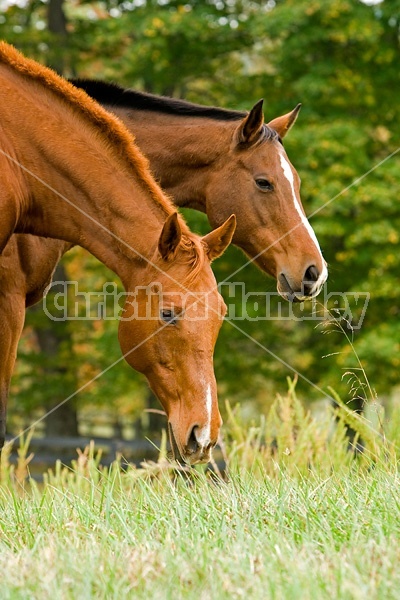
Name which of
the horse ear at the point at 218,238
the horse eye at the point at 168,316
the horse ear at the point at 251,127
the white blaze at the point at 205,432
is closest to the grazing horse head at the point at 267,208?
the horse ear at the point at 251,127

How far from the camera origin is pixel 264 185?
5980 mm

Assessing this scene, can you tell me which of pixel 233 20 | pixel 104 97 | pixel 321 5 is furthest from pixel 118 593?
pixel 233 20

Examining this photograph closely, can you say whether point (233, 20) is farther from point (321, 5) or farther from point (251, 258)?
point (251, 258)

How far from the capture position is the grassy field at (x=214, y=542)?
2.77 metres

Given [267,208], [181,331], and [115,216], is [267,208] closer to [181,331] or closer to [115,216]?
[115,216]

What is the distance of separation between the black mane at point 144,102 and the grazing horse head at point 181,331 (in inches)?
83.2

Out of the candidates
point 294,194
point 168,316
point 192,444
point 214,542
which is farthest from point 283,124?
point 214,542

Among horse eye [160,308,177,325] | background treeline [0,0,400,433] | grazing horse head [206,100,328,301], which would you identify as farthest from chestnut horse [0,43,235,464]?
background treeline [0,0,400,433]

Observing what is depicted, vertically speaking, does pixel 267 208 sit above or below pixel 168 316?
above

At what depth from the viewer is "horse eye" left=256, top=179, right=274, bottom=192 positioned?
235 inches

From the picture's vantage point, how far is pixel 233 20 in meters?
15.1

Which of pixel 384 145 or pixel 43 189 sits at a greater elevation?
pixel 384 145

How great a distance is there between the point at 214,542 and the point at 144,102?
3.95 meters

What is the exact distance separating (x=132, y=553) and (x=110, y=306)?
13.2m
